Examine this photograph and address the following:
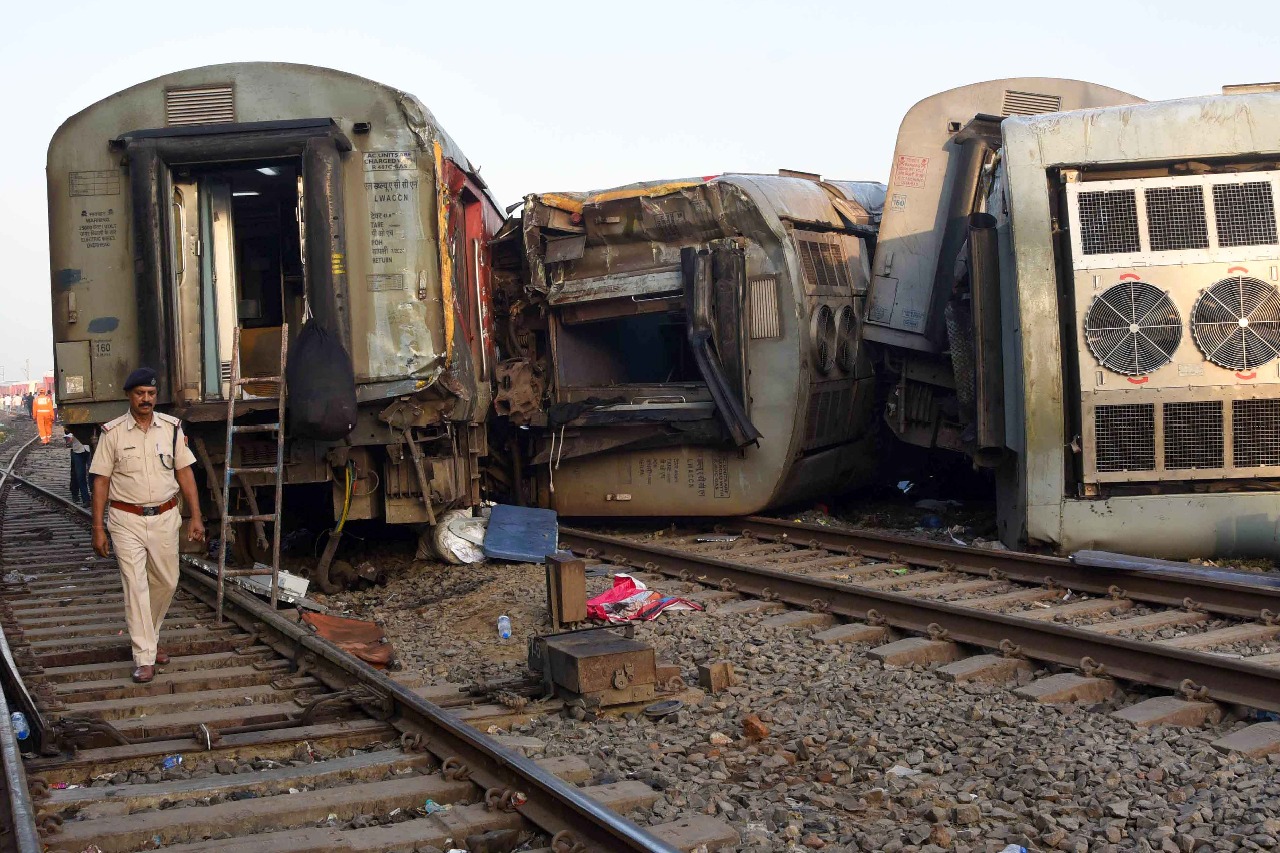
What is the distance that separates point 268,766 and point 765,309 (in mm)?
7356

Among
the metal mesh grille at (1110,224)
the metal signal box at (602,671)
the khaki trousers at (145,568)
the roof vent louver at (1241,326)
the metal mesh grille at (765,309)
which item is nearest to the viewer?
the metal signal box at (602,671)

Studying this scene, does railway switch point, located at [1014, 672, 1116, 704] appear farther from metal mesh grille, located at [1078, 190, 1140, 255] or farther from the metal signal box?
metal mesh grille, located at [1078, 190, 1140, 255]

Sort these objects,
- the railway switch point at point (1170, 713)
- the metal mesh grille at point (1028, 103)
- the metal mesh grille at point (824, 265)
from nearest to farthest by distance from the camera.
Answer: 1. the railway switch point at point (1170, 713)
2. the metal mesh grille at point (1028, 103)
3. the metal mesh grille at point (824, 265)

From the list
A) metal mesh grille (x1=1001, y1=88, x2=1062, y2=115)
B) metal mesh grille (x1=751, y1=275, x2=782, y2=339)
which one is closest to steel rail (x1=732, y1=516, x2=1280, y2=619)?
metal mesh grille (x1=751, y1=275, x2=782, y2=339)

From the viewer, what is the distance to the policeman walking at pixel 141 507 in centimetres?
619

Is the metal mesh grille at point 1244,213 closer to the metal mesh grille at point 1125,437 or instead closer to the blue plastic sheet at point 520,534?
the metal mesh grille at point 1125,437

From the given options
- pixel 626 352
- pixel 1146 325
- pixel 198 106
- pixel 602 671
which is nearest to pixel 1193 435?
pixel 1146 325

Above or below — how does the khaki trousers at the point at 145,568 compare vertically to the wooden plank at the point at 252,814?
above

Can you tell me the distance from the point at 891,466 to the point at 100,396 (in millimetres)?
8574

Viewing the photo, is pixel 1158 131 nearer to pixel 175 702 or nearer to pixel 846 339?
pixel 846 339

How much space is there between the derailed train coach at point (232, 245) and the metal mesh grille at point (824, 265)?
3480mm

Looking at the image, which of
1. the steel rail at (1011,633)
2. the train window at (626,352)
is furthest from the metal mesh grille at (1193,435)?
the train window at (626,352)

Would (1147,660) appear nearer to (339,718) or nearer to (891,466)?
(339,718)

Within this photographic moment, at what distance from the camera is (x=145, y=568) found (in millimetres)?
6316
